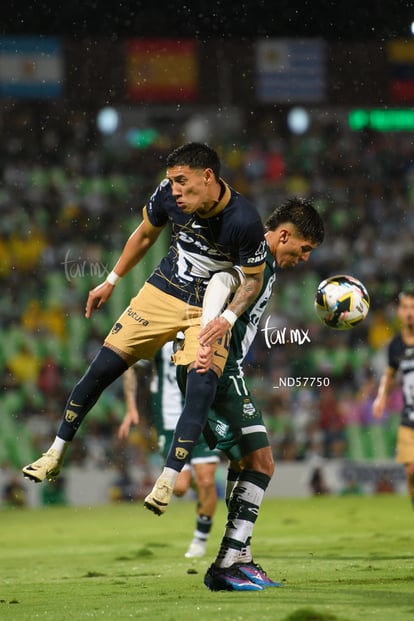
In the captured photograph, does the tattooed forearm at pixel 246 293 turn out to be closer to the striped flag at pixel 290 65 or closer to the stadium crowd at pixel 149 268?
the striped flag at pixel 290 65

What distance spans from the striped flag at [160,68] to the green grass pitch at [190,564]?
4844 millimetres

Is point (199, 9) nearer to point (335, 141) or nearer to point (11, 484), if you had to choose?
point (335, 141)

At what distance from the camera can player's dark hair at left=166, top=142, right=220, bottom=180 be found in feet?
21.2

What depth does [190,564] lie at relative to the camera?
27.2 ft

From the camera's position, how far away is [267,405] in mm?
14492

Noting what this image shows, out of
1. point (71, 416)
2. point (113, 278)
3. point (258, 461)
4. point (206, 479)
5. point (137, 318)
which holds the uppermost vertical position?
point (113, 278)

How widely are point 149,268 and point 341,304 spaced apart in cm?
523

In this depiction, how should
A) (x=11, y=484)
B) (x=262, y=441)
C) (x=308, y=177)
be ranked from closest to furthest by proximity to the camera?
(x=262, y=441)
(x=308, y=177)
(x=11, y=484)

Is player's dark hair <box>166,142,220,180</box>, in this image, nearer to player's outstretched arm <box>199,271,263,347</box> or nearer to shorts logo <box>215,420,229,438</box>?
player's outstretched arm <box>199,271,263,347</box>

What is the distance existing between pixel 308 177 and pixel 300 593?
853 centimetres

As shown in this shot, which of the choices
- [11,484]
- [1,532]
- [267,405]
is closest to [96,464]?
[11,484]

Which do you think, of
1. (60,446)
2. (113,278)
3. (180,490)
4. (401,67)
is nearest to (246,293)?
(113,278)

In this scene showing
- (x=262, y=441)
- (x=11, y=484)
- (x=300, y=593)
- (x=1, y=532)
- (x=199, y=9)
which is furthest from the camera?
(x=11, y=484)

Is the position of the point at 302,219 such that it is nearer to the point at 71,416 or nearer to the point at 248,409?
the point at 248,409
